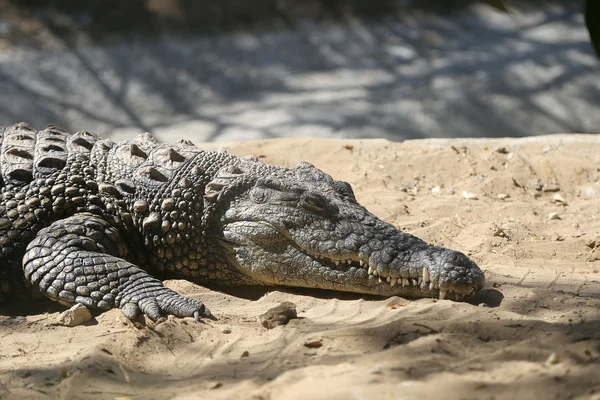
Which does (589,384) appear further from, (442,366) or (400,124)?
(400,124)

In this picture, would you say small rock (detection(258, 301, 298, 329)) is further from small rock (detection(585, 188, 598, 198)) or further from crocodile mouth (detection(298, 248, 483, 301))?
small rock (detection(585, 188, 598, 198))

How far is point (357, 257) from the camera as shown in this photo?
4.57 metres

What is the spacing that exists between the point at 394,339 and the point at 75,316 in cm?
196

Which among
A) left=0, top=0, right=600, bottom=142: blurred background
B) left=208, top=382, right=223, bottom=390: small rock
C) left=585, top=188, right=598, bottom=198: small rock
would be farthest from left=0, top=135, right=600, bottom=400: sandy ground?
left=0, top=0, right=600, bottom=142: blurred background

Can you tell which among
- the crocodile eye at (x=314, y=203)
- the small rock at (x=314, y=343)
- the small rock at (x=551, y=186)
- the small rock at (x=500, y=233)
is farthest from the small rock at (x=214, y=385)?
the small rock at (x=551, y=186)

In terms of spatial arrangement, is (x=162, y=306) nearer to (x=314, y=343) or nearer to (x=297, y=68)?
(x=314, y=343)

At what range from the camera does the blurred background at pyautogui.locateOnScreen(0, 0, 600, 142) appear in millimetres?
9984

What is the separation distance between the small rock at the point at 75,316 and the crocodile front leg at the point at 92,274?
4.8 inches

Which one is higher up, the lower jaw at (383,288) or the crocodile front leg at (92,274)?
the crocodile front leg at (92,274)

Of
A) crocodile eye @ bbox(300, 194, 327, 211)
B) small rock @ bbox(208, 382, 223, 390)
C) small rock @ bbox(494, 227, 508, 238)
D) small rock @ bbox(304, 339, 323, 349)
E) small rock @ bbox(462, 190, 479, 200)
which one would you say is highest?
crocodile eye @ bbox(300, 194, 327, 211)

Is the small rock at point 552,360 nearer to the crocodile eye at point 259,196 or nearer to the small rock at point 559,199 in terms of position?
the crocodile eye at point 259,196

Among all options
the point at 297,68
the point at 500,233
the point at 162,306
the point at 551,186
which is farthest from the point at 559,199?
the point at 297,68

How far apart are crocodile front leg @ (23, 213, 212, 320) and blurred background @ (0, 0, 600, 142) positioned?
4.62 meters

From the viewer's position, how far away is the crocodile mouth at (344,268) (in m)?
4.24
